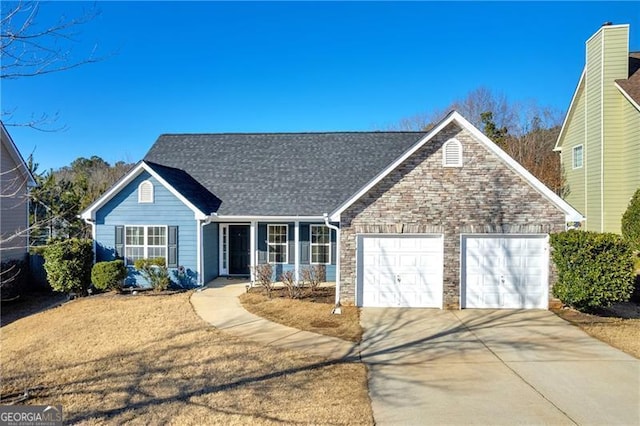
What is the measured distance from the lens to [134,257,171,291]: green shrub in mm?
13344

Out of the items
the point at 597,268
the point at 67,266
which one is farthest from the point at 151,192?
the point at 597,268

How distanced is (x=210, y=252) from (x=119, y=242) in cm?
327

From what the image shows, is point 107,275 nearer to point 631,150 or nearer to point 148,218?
point 148,218

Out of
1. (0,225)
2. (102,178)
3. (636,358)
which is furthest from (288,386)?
(102,178)

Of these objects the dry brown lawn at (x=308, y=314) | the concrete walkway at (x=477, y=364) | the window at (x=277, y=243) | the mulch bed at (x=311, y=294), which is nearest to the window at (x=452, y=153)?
the concrete walkway at (x=477, y=364)

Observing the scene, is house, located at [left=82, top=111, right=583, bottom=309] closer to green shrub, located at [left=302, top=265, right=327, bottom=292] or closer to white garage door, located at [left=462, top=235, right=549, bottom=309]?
white garage door, located at [left=462, top=235, right=549, bottom=309]

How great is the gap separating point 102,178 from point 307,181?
3637 centimetres

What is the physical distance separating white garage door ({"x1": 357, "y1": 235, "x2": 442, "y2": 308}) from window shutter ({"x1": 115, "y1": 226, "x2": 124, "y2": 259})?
8.91 meters

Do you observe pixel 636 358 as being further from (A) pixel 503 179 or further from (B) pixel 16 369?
(B) pixel 16 369

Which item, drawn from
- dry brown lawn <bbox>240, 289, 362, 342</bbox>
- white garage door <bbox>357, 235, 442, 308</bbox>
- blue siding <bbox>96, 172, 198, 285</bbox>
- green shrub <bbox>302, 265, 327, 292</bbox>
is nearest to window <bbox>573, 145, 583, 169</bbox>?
white garage door <bbox>357, 235, 442, 308</bbox>

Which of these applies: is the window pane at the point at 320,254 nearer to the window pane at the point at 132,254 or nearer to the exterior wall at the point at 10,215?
the window pane at the point at 132,254

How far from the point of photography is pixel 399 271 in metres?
11.2

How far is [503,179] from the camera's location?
429 inches

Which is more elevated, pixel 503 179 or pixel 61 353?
pixel 503 179
